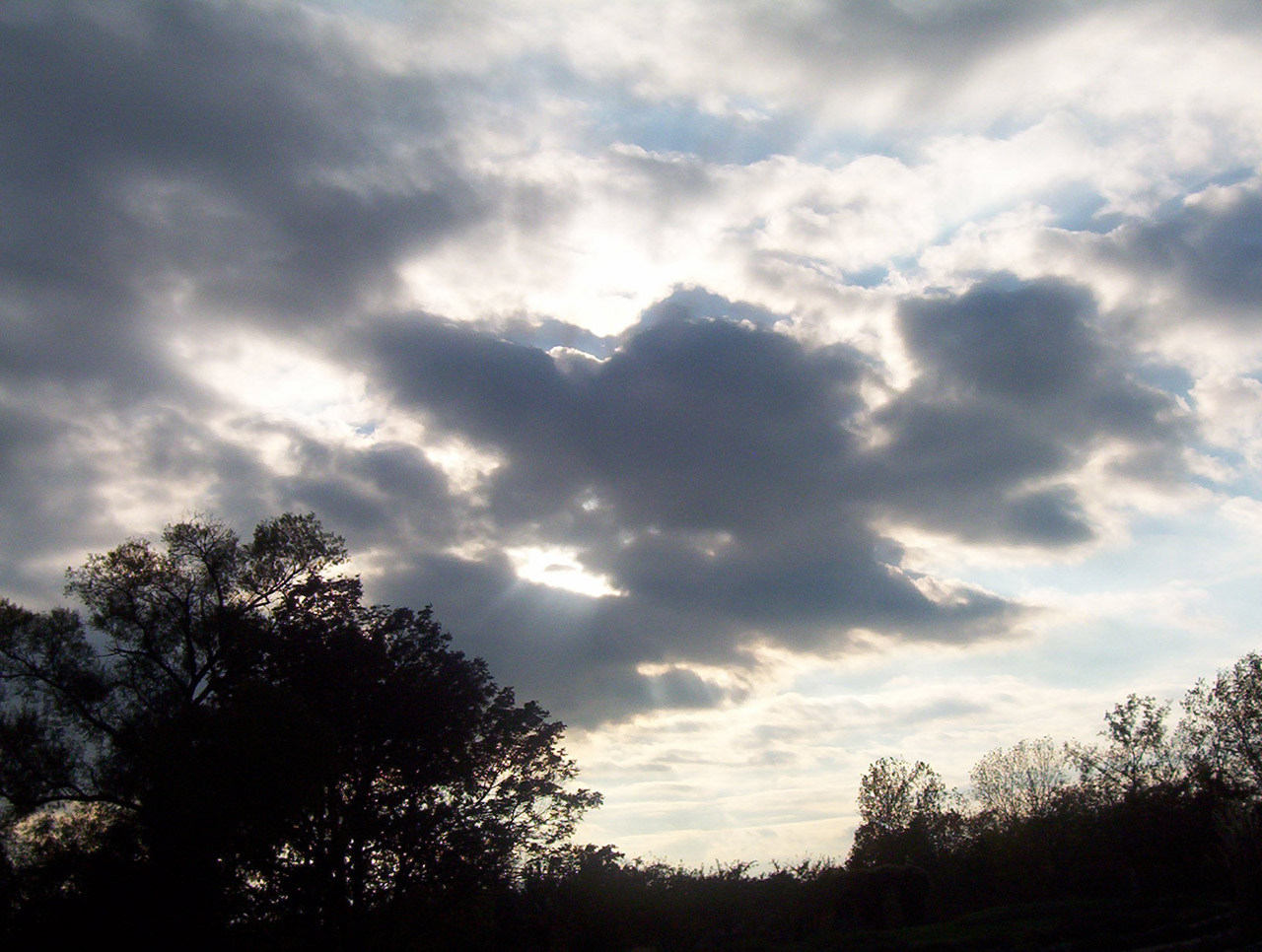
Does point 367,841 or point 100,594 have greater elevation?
point 100,594

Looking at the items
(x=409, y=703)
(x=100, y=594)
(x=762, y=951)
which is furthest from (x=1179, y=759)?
(x=100, y=594)

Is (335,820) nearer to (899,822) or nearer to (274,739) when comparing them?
(274,739)

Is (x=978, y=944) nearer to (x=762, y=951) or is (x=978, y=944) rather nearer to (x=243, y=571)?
(x=762, y=951)

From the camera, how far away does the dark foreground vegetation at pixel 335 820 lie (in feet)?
75.8

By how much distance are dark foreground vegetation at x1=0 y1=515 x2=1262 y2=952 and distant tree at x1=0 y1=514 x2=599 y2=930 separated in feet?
0.22

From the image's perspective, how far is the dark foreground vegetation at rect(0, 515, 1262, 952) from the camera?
23094mm

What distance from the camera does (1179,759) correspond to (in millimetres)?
51594

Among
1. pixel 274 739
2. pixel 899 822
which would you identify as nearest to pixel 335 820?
pixel 274 739

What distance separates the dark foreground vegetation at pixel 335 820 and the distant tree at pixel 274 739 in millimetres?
68

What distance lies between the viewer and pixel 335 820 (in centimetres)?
2600

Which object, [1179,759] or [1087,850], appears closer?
[1087,850]

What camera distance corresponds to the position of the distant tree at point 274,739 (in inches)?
911

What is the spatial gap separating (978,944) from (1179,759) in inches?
1528

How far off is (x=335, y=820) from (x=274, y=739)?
4880 millimetres
